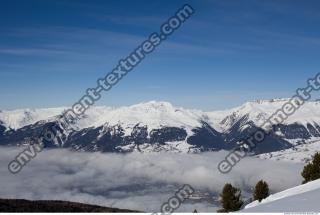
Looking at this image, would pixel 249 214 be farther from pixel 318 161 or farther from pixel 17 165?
pixel 318 161

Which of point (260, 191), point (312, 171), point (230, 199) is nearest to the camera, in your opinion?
point (230, 199)

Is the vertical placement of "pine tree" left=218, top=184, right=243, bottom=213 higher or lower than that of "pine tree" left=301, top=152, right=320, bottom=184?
lower

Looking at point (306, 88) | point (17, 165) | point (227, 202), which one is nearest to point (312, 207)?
point (17, 165)

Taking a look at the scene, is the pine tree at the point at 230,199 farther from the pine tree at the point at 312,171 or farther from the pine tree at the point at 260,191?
the pine tree at the point at 312,171

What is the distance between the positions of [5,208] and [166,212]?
72.1 meters

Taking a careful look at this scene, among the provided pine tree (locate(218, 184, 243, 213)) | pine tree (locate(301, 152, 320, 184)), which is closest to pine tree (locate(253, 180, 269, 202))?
pine tree (locate(218, 184, 243, 213))

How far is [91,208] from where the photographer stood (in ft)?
335

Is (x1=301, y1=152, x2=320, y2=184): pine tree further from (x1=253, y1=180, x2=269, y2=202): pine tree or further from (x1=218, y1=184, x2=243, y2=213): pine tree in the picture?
(x1=218, y1=184, x2=243, y2=213): pine tree

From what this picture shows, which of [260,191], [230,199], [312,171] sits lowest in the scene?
[230,199]

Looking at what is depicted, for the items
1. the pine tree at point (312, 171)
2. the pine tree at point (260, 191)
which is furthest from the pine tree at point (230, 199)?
the pine tree at point (312, 171)

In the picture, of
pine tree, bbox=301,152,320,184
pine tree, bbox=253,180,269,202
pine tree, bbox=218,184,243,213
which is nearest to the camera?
pine tree, bbox=218,184,243,213

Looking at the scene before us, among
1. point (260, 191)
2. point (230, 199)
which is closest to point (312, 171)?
point (260, 191)

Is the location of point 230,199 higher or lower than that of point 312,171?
lower

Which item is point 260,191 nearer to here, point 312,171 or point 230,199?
point 230,199
